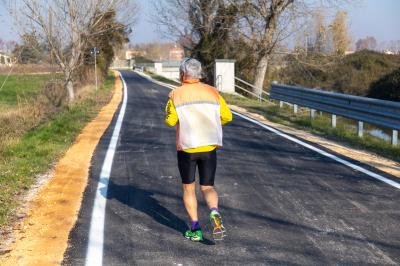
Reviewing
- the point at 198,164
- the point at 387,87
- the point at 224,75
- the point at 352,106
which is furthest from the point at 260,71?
the point at 198,164

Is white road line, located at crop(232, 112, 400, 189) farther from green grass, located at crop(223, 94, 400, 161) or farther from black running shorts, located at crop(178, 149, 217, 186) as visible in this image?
black running shorts, located at crop(178, 149, 217, 186)

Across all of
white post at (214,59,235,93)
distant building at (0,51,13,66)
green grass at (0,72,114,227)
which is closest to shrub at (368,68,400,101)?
white post at (214,59,235,93)

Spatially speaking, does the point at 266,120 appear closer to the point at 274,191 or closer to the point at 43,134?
the point at 43,134

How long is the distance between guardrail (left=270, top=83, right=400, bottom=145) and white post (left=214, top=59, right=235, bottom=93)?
38.4 feet

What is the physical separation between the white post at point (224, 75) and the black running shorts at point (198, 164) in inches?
949

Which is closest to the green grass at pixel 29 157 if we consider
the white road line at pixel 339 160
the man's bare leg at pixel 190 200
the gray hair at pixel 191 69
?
the man's bare leg at pixel 190 200

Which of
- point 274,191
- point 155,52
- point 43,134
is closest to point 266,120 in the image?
point 43,134

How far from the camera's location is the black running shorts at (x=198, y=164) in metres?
4.95

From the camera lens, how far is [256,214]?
5676 millimetres

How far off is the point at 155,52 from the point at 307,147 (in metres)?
156

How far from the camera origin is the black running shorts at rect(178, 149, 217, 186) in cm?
495

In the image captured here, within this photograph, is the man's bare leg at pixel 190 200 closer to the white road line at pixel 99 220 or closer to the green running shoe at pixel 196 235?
the green running shoe at pixel 196 235

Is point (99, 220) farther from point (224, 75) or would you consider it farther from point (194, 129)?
point (224, 75)

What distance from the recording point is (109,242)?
193 inches
